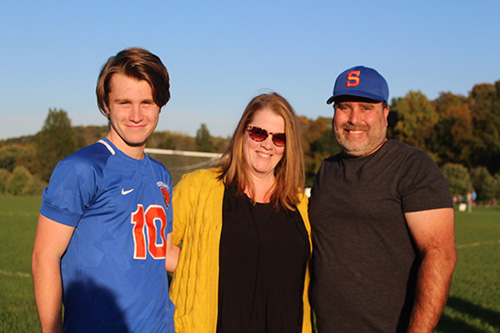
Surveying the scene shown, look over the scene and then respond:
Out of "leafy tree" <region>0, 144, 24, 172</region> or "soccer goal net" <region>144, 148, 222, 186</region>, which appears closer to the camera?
"soccer goal net" <region>144, 148, 222, 186</region>

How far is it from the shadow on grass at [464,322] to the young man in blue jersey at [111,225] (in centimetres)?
487

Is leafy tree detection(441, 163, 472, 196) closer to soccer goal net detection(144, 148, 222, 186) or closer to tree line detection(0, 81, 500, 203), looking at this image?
tree line detection(0, 81, 500, 203)

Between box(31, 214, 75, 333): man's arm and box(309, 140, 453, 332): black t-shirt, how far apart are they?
167cm

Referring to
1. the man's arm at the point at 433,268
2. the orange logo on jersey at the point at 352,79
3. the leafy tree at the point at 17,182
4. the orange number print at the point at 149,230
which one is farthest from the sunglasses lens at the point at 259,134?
the leafy tree at the point at 17,182

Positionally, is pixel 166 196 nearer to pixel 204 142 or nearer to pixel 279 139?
pixel 279 139

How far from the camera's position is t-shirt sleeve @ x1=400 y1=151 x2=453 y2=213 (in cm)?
278

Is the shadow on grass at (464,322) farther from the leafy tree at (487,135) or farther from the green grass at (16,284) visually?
the leafy tree at (487,135)

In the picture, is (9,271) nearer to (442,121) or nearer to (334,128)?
(334,128)

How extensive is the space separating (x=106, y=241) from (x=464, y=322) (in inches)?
228

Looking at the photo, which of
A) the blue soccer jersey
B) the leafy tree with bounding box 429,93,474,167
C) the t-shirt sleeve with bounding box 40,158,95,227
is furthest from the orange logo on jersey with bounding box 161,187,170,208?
the leafy tree with bounding box 429,93,474,167

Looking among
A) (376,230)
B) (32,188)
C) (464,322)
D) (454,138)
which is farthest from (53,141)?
(376,230)

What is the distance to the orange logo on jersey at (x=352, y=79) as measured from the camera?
322 centimetres

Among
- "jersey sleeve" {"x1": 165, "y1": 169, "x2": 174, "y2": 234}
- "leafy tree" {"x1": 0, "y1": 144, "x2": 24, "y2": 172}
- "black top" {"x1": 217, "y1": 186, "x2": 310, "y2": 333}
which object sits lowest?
"leafy tree" {"x1": 0, "y1": 144, "x2": 24, "y2": 172}

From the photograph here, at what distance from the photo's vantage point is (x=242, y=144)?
3.44 metres
